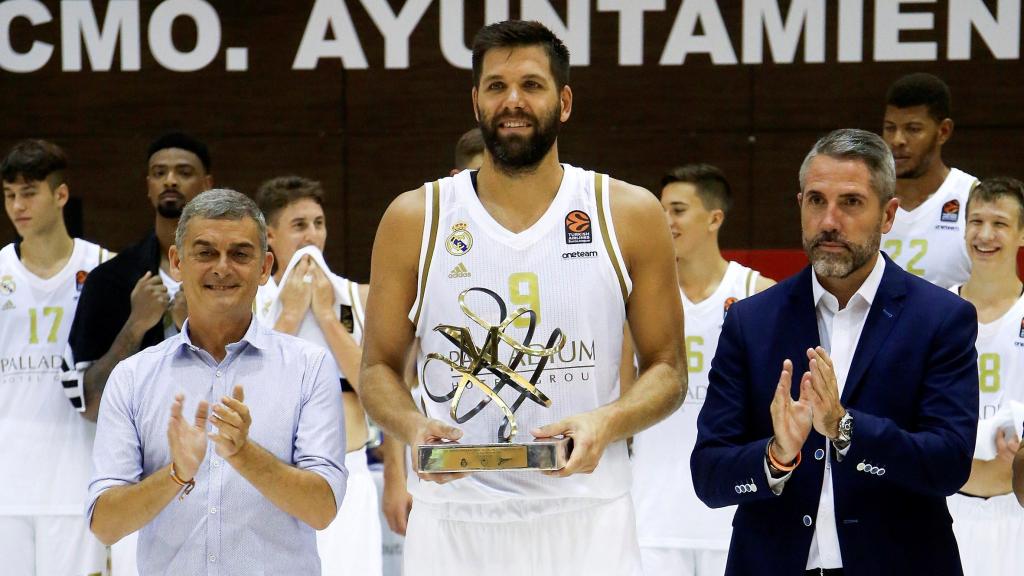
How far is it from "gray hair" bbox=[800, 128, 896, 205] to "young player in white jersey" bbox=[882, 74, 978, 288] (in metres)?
2.75

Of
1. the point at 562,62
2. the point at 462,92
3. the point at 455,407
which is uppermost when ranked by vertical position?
the point at 462,92

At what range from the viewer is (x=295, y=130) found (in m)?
8.92

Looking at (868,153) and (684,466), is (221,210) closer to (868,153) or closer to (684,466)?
(868,153)

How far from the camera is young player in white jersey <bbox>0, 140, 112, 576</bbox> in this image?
643cm

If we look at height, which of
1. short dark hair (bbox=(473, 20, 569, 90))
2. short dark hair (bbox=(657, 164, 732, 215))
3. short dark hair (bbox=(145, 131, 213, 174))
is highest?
short dark hair (bbox=(145, 131, 213, 174))

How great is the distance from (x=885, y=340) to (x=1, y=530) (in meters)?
4.55

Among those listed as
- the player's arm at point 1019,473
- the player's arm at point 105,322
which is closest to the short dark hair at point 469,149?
the player's arm at point 105,322

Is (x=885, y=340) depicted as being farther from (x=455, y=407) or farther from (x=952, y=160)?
(x=952, y=160)

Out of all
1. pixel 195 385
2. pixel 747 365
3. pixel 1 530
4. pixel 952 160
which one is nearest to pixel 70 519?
pixel 1 530

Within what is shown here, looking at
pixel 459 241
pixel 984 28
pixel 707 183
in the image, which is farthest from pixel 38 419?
pixel 984 28

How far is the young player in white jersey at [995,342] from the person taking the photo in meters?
6.13

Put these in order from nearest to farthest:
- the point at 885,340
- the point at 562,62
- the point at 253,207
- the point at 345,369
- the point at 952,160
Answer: the point at 885,340
the point at 562,62
the point at 253,207
the point at 345,369
the point at 952,160

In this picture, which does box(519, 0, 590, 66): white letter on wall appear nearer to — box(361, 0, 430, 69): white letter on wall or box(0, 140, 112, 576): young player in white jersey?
box(361, 0, 430, 69): white letter on wall

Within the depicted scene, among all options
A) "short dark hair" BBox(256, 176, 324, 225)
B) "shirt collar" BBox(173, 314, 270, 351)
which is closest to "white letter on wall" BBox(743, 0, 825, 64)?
"short dark hair" BBox(256, 176, 324, 225)
